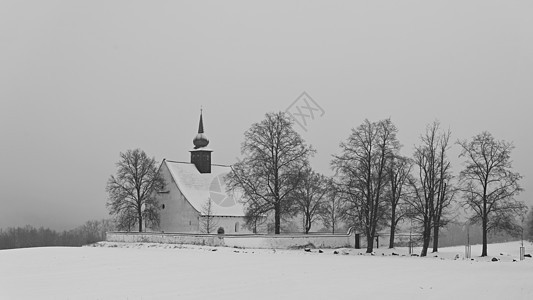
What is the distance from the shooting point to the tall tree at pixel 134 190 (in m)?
57.5

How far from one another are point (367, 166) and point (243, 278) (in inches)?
803

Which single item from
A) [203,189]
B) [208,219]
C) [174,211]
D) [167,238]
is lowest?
[167,238]

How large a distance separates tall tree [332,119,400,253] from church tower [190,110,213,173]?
25252mm

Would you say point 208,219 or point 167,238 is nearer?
point 167,238

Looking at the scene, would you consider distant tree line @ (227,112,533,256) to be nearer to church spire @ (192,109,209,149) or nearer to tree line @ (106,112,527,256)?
tree line @ (106,112,527,256)

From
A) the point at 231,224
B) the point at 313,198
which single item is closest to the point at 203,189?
the point at 231,224

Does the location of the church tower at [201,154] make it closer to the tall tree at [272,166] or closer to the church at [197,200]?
the church at [197,200]

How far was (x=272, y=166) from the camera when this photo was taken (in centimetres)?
4709

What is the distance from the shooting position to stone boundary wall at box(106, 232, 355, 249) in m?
43.9

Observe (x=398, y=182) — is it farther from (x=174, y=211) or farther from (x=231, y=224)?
(x=174, y=211)

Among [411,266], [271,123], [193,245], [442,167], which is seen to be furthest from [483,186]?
[193,245]

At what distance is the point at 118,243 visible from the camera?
51469 millimetres

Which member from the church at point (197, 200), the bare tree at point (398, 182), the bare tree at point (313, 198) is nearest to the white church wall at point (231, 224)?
the church at point (197, 200)

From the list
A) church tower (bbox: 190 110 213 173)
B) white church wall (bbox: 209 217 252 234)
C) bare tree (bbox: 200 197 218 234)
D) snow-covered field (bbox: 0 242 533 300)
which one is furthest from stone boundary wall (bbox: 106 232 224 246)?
church tower (bbox: 190 110 213 173)
